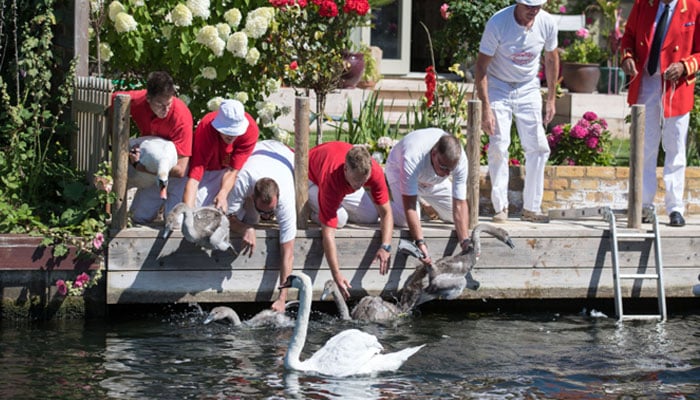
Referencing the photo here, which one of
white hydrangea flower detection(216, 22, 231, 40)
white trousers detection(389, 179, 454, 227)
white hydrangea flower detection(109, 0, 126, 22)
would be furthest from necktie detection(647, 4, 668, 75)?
white hydrangea flower detection(109, 0, 126, 22)

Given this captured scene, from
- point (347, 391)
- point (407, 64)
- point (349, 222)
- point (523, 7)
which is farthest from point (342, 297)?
point (407, 64)

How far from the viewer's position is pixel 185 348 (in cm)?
902

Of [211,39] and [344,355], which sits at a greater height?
[211,39]

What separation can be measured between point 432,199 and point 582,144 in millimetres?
2393

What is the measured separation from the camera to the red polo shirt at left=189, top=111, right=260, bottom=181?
9.71m

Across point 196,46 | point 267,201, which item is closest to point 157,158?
point 267,201

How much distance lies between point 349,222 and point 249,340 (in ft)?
5.28

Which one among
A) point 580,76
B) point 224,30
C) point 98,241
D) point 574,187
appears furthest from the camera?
point 580,76

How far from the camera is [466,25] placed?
13727mm

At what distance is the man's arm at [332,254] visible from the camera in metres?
9.74

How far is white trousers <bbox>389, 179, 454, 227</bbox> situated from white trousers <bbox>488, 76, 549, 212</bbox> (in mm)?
414

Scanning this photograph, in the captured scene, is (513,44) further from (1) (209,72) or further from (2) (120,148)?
(2) (120,148)

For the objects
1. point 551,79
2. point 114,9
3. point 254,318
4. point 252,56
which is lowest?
point 254,318

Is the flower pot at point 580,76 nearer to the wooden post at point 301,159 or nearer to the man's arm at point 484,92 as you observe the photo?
the man's arm at point 484,92
